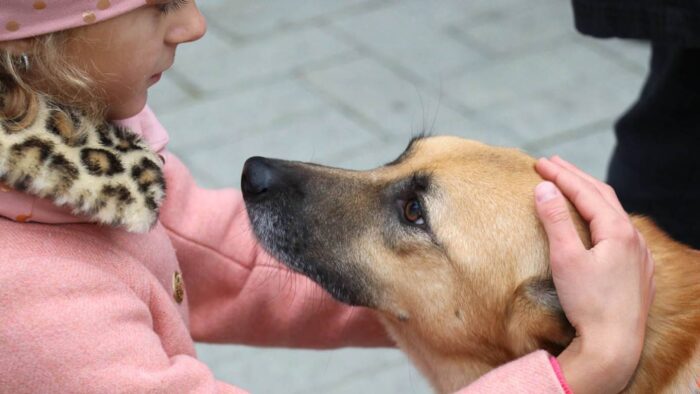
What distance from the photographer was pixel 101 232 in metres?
2.07

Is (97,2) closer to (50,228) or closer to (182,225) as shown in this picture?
(50,228)

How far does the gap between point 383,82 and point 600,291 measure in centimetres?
354

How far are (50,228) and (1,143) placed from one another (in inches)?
8.0

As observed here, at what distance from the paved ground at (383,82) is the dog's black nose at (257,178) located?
90.2 inches

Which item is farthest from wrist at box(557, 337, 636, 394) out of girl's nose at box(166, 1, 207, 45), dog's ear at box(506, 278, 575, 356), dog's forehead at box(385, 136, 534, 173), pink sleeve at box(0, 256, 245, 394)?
girl's nose at box(166, 1, 207, 45)

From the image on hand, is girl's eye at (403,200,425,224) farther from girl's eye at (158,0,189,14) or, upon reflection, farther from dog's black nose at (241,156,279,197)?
→ girl's eye at (158,0,189,14)

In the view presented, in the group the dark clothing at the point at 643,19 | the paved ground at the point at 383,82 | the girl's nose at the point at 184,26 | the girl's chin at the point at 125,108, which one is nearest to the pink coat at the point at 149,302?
the girl's chin at the point at 125,108

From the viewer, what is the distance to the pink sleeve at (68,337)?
6.00 ft

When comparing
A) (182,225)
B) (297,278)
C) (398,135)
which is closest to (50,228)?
(182,225)

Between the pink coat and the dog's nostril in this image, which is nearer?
the pink coat

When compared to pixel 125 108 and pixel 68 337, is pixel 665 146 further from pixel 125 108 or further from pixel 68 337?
pixel 68 337

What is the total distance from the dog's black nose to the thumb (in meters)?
0.63

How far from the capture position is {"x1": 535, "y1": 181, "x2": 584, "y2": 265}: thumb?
2.10 metres

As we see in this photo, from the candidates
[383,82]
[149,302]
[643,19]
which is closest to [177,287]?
[149,302]
